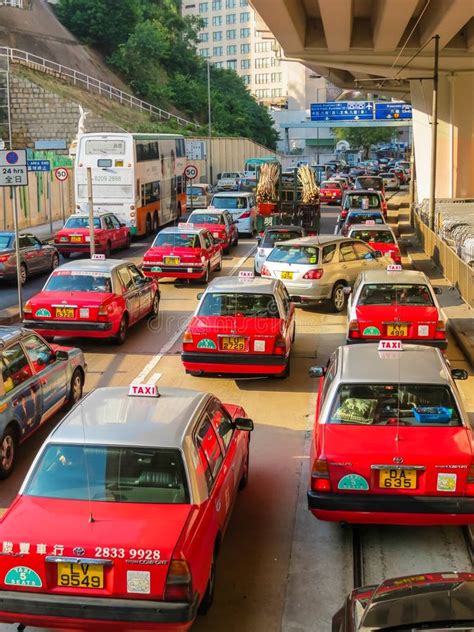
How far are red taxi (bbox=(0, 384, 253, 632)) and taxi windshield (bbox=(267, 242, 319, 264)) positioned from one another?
1166 centimetres

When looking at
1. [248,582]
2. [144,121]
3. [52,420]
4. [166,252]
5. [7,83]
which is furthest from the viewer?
[144,121]

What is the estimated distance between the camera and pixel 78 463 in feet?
21.7

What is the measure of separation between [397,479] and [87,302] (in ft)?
27.9

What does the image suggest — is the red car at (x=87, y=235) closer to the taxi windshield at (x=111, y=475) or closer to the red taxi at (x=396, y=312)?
the red taxi at (x=396, y=312)

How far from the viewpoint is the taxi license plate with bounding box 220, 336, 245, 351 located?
12701 millimetres

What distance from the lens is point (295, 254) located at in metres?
19.2

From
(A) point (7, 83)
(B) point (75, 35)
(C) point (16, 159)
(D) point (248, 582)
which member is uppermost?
(B) point (75, 35)

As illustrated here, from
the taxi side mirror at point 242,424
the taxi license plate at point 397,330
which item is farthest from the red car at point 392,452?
the taxi license plate at point 397,330

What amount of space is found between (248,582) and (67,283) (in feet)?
30.3

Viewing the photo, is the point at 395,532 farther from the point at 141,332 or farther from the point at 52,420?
the point at 141,332

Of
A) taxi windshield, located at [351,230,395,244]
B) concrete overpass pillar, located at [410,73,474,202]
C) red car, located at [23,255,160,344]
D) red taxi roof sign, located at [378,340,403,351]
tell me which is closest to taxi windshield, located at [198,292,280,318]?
red car, located at [23,255,160,344]

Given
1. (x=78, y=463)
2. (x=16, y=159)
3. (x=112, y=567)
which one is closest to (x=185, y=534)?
(x=112, y=567)

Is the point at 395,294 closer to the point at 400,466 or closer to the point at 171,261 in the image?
the point at 400,466

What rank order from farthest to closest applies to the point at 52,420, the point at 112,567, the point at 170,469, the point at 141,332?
the point at 141,332
the point at 52,420
the point at 170,469
the point at 112,567
